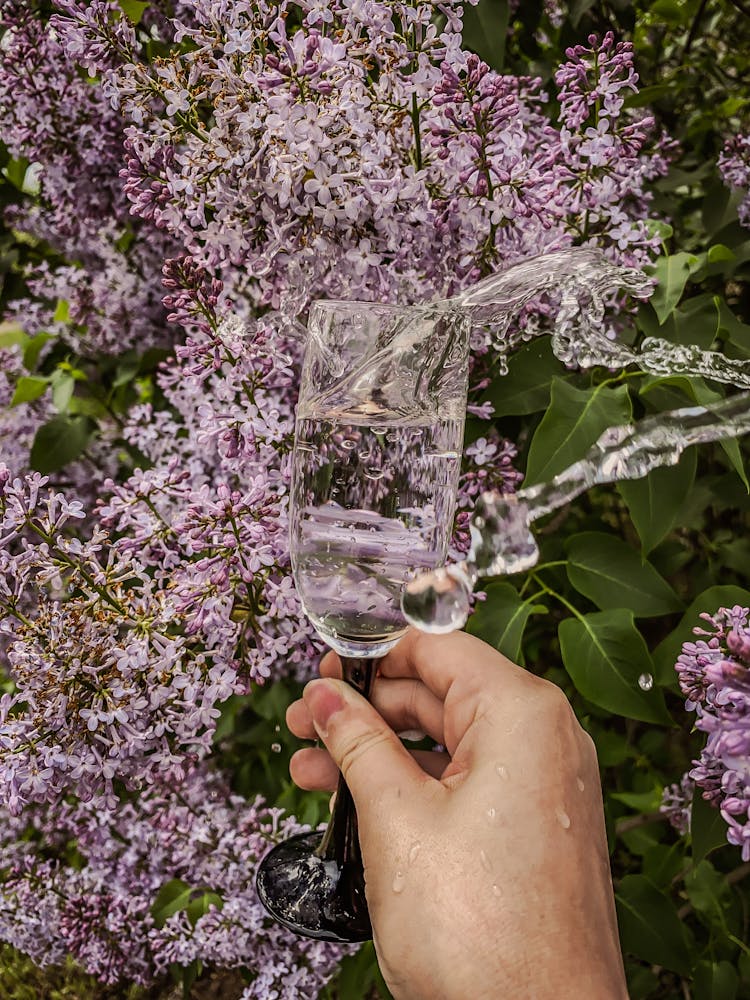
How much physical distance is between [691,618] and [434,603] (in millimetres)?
437

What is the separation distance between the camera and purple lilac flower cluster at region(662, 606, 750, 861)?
0.72 meters

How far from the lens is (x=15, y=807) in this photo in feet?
3.10

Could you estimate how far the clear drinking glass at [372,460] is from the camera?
841 millimetres

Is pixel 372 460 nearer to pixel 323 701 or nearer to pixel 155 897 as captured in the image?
pixel 323 701

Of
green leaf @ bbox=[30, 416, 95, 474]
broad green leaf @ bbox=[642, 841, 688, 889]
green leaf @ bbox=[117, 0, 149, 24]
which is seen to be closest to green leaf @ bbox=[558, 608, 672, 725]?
broad green leaf @ bbox=[642, 841, 688, 889]

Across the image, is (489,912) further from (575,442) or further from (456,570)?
(575,442)

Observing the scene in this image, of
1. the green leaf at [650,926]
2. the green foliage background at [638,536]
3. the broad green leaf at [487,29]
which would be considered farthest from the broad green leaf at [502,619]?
the broad green leaf at [487,29]

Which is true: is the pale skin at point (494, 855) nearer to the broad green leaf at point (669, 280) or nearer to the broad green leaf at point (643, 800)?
the broad green leaf at point (669, 280)

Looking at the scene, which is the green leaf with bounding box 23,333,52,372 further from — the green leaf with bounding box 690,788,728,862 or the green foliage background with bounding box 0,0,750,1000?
the green leaf with bounding box 690,788,728,862

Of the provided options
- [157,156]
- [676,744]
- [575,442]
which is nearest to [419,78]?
[157,156]

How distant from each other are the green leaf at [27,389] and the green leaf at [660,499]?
135cm

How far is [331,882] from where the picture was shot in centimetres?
113

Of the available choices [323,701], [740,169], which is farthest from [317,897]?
[740,169]

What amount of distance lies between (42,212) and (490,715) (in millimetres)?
1552
